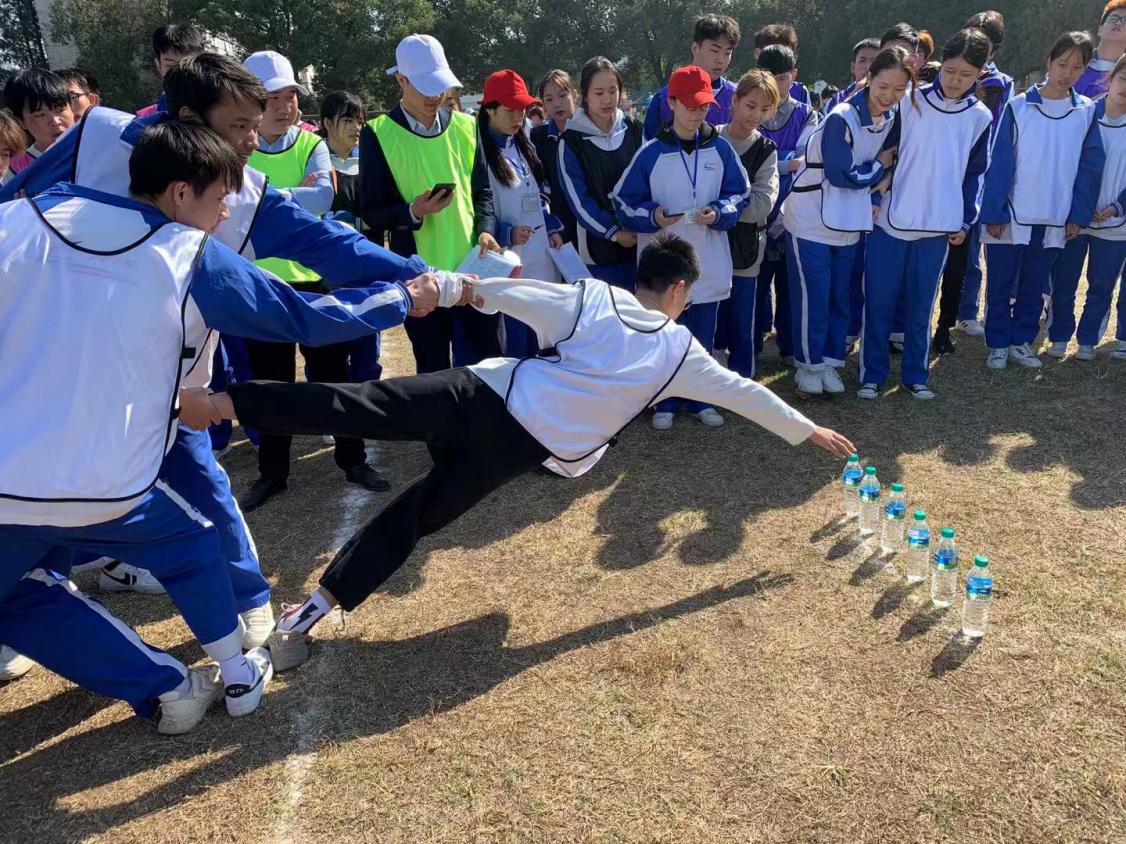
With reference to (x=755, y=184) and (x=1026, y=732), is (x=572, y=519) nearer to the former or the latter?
(x=1026, y=732)

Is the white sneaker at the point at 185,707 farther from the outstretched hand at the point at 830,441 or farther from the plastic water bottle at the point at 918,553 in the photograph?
the plastic water bottle at the point at 918,553

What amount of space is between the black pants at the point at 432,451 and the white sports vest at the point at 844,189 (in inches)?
124

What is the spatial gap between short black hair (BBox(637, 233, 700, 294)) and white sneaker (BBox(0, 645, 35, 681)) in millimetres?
3052

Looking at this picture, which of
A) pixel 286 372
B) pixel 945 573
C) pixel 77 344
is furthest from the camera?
pixel 286 372

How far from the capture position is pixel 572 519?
4340 millimetres

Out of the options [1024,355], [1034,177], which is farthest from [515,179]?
[1024,355]

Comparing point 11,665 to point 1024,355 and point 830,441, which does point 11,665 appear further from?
point 1024,355

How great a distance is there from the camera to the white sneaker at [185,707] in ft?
9.37

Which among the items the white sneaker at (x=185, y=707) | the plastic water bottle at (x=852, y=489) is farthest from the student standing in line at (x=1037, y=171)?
the white sneaker at (x=185, y=707)

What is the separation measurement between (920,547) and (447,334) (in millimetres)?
2787

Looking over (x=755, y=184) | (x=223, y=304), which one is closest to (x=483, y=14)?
(x=755, y=184)

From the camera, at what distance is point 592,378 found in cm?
316

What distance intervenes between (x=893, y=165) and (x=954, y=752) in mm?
4034

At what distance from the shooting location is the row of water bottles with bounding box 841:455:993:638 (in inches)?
125
